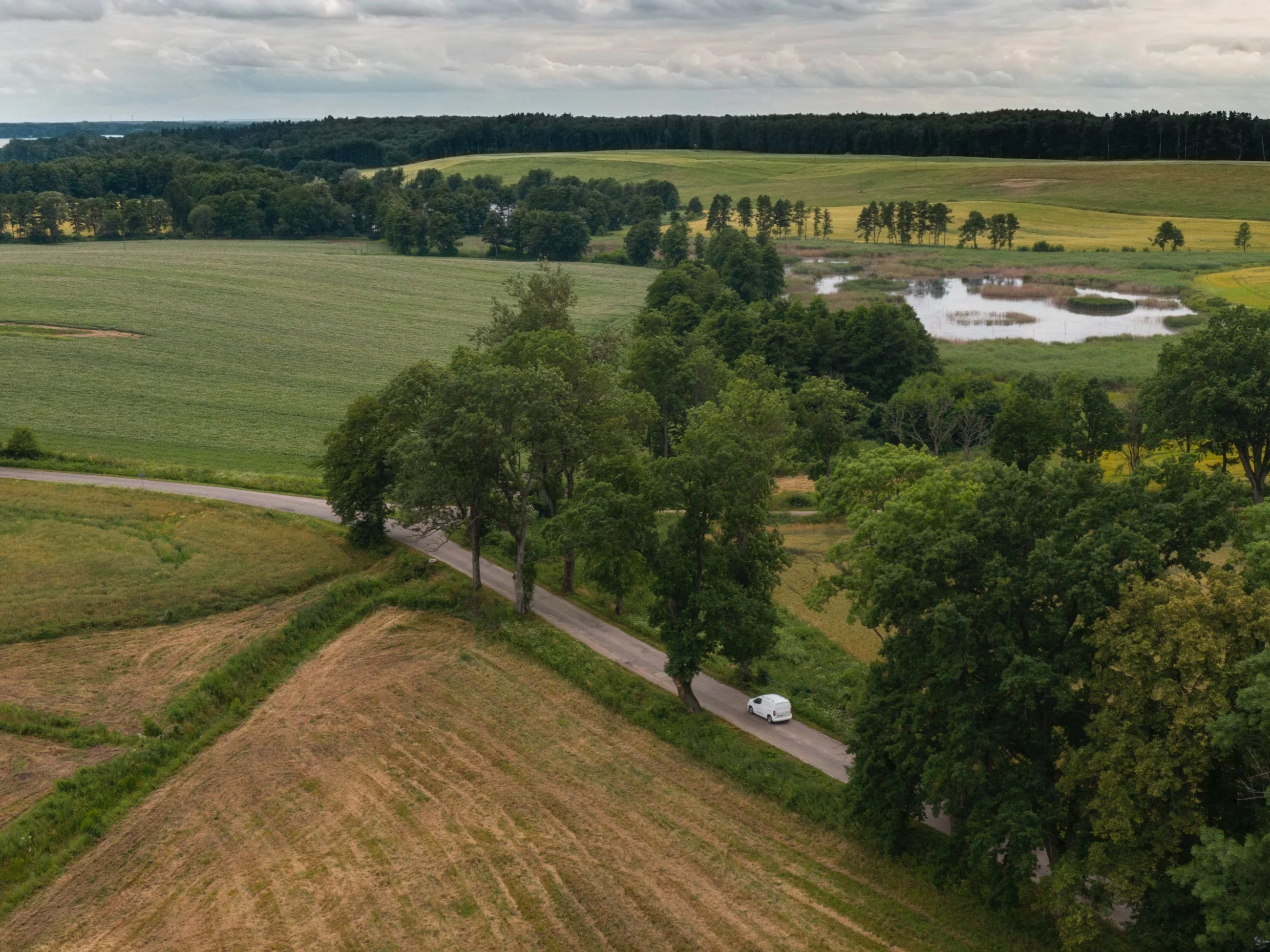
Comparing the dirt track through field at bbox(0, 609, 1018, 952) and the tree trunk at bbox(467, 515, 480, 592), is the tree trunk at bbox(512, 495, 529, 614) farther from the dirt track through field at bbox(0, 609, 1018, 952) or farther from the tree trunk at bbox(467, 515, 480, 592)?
the dirt track through field at bbox(0, 609, 1018, 952)

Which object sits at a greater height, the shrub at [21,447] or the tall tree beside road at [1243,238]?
the tall tree beside road at [1243,238]

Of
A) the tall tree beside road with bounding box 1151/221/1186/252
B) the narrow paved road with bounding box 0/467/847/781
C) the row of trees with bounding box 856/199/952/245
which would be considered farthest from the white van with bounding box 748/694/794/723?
the row of trees with bounding box 856/199/952/245

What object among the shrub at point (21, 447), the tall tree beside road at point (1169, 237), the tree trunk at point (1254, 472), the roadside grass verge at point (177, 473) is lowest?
the roadside grass verge at point (177, 473)

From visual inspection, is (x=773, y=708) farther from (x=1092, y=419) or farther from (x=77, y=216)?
(x=77, y=216)

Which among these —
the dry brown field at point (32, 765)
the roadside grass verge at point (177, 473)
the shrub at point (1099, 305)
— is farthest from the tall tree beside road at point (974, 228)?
the dry brown field at point (32, 765)

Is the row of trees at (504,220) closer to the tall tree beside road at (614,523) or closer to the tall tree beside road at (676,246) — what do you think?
the tall tree beside road at (676,246)

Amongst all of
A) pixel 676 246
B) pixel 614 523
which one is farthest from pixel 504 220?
pixel 614 523

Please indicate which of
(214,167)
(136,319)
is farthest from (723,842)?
(214,167)
